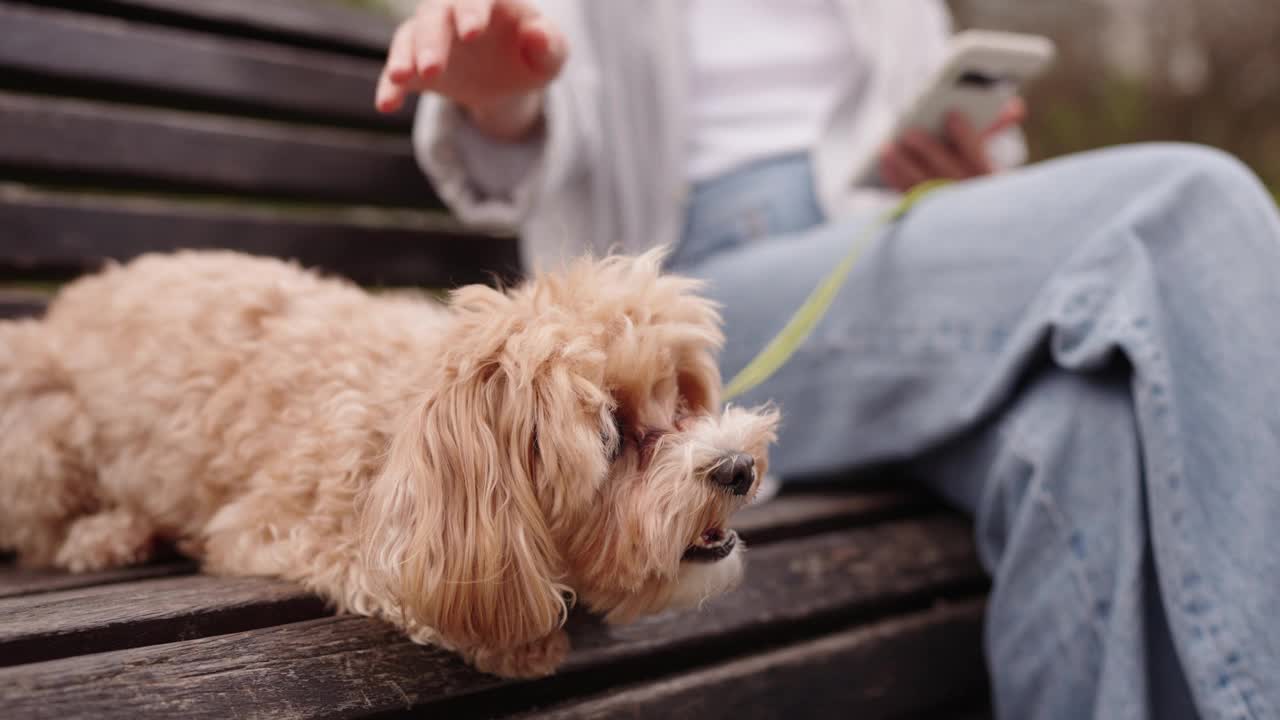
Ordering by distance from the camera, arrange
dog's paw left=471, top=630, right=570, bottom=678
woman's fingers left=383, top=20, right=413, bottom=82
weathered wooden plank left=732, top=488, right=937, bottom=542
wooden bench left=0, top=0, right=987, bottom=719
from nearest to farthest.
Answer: wooden bench left=0, top=0, right=987, bottom=719
dog's paw left=471, top=630, right=570, bottom=678
woman's fingers left=383, top=20, right=413, bottom=82
weathered wooden plank left=732, top=488, right=937, bottom=542

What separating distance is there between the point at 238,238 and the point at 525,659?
1707 millimetres

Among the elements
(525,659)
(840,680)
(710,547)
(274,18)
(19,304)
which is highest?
(274,18)

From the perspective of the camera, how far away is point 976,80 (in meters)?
2.44

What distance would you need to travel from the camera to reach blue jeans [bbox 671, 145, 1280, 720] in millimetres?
1524

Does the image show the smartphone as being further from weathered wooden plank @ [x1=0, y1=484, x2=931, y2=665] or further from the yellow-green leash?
weathered wooden plank @ [x1=0, y1=484, x2=931, y2=665]

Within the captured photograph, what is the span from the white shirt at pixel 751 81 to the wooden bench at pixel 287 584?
805 millimetres

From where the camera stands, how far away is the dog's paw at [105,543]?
165 cm

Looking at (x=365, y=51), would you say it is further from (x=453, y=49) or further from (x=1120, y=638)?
(x=1120, y=638)

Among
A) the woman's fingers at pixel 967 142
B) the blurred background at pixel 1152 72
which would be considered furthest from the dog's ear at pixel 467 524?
the blurred background at pixel 1152 72

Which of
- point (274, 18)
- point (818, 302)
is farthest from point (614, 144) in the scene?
point (274, 18)

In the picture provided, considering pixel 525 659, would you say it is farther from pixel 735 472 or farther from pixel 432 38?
pixel 432 38

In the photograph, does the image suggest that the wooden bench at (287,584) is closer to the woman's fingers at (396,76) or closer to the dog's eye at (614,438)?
the dog's eye at (614,438)

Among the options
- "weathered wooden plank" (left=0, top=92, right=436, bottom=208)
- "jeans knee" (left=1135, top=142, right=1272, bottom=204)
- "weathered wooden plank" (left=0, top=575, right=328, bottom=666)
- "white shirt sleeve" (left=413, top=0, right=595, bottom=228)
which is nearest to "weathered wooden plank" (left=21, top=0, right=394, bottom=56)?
"weathered wooden plank" (left=0, top=92, right=436, bottom=208)

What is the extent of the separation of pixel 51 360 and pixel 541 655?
116cm
